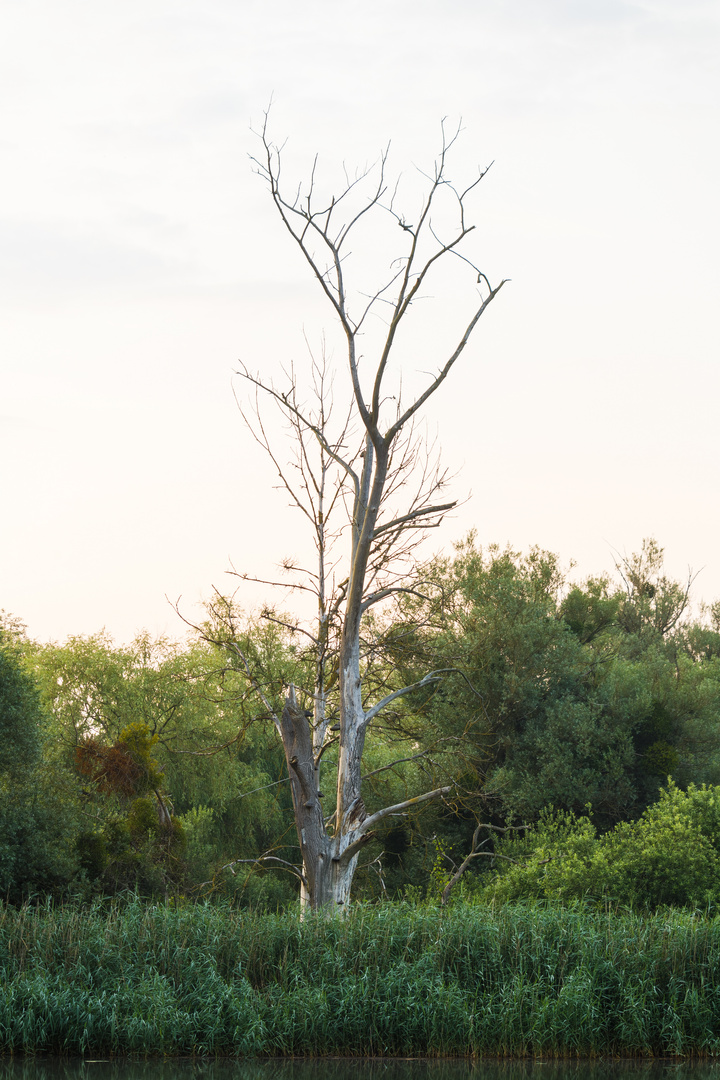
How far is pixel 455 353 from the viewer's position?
1839 cm

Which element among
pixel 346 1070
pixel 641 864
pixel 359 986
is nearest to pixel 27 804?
pixel 359 986

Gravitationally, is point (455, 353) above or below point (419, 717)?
above

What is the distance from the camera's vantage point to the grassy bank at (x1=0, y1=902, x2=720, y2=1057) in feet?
42.2

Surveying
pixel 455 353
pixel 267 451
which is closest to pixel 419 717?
pixel 267 451

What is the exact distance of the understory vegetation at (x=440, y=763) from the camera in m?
20.3

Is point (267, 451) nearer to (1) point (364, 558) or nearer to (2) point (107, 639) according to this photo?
(1) point (364, 558)

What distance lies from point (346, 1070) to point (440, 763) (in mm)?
14548

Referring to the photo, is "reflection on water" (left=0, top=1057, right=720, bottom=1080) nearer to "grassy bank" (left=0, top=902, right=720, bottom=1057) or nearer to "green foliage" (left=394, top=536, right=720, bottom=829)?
"grassy bank" (left=0, top=902, right=720, bottom=1057)

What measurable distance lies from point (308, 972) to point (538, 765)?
13.1 metres

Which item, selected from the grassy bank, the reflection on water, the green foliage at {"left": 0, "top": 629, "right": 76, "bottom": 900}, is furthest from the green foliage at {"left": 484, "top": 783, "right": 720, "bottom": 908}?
the green foliage at {"left": 0, "top": 629, "right": 76, "bottom": 900}

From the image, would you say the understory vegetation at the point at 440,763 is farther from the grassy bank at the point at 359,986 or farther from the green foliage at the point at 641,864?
the grassy bank at the point at 359,986

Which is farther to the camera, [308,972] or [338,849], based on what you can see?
[338,849]

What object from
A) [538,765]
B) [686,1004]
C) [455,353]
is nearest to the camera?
[686,1004]

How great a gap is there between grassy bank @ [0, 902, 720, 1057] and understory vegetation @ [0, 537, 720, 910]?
2155 millimetres
